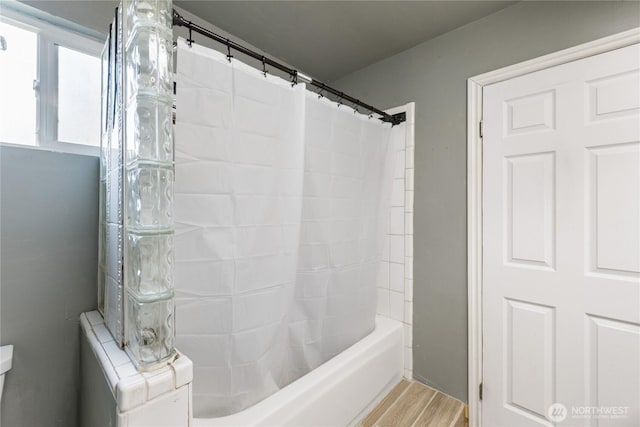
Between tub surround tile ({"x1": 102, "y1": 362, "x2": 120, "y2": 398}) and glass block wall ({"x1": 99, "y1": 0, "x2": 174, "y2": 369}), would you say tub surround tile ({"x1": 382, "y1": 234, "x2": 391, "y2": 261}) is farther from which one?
tub surround tile ({"x1": 102, "y1": 362, "x2": 120, "y2": 398})

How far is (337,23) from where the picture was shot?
1.53 metres

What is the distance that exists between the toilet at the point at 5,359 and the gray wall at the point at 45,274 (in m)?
0.03

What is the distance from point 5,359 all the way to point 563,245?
2246mm

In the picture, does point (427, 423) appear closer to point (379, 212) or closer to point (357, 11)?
point (379, 212)

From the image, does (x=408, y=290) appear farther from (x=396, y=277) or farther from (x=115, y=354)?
(x=115, y=354)

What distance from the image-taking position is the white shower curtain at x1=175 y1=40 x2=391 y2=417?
3.02ft

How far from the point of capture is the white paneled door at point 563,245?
112 cm

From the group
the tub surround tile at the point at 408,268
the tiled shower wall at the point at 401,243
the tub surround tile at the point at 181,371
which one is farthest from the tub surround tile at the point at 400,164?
the tub surround tile at the point at 181,371

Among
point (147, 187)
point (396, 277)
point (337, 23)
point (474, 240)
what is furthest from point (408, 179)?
point (147, 187)

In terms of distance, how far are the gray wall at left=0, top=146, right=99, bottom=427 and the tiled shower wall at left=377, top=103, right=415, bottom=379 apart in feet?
5.22

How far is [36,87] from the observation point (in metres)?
1.09

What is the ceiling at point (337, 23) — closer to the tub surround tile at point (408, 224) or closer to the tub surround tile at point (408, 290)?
the tub surround tile at point (408, 224)

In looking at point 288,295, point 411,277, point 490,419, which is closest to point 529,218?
point 411,277

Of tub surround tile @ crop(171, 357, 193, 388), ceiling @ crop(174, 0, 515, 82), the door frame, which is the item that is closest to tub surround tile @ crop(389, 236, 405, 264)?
the door frame
